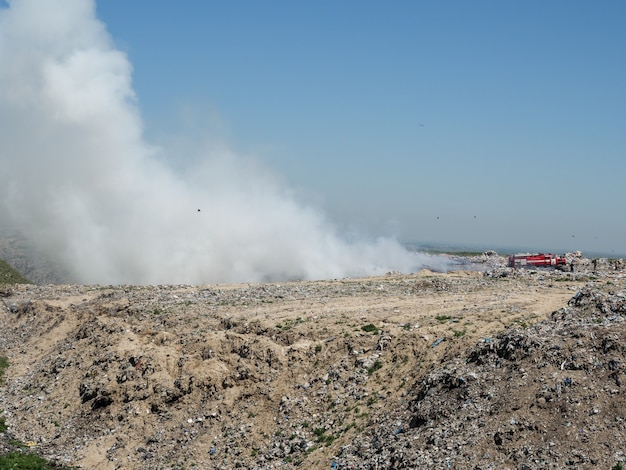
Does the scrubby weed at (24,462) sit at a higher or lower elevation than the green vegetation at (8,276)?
lower

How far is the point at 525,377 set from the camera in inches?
502

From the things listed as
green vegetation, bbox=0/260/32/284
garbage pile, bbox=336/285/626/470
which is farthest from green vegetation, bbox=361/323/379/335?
green vegetation, bbox=0/260/32/284

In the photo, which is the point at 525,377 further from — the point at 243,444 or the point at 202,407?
the point at 202,407

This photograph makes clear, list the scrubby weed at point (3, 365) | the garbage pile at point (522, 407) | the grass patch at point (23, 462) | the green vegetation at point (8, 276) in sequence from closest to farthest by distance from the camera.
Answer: the garbage pile at point (522, 407)
the grass patch at point (23, 462)
the scrubby weed at point (3, 365)
the green vegetation at point (8, 276)

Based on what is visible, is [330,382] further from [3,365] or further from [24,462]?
[3,365]

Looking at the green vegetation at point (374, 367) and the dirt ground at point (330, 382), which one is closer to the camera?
the dirt ground at point (330, 382)

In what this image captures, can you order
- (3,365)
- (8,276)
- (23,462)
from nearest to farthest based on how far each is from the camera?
(23,462)
(3,365)
(8,276)

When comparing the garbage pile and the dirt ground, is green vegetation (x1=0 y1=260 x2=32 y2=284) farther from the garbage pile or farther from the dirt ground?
the garbage pile

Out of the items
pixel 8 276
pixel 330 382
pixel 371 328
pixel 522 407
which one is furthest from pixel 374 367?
pixel 8 276

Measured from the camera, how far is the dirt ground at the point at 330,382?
462 inches

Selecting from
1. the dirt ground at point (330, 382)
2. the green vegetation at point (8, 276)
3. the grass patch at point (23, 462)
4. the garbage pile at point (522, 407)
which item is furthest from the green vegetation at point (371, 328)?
the green vegetation at point (8, 276)

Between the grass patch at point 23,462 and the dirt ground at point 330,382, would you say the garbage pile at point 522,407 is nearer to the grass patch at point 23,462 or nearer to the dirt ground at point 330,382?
the dirt ground at point 330,382

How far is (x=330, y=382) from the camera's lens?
1686 centimetres

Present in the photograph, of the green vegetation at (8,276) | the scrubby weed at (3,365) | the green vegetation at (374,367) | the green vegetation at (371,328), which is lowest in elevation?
the scrubby weed at (3,365)
